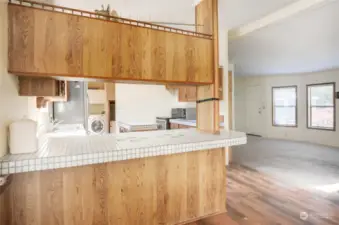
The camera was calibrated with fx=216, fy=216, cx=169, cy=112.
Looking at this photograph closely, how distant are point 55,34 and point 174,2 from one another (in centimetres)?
170

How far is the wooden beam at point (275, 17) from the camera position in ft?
8.95

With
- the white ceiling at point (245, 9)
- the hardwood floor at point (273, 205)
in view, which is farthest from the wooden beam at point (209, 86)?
the hardwood floor at point (273, 205)

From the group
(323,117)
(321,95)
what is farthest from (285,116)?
(321,95)

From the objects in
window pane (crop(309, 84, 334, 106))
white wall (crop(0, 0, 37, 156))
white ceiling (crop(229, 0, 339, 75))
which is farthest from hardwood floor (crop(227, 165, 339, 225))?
window pane (crop(309, 84, 334, 106))

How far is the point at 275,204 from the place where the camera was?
2.67 metres

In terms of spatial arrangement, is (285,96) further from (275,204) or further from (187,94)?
(275,204)

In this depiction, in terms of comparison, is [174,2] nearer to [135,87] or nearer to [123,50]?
[123,50]

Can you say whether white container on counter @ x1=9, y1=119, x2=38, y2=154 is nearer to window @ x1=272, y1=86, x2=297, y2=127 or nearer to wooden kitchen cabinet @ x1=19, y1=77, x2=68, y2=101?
wooden kitchen cabinet @ x1=19, y1=77, x2=68, y2=101

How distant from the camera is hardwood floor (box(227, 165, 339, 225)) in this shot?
2.30 m

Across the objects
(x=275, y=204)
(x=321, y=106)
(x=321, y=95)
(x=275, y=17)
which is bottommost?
(x=275, y=204)

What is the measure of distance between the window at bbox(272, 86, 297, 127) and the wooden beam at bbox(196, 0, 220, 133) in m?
6.42

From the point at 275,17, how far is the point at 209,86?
175cm

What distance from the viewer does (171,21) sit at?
3336mm

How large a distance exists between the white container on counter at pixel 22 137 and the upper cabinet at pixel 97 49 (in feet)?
1.17
